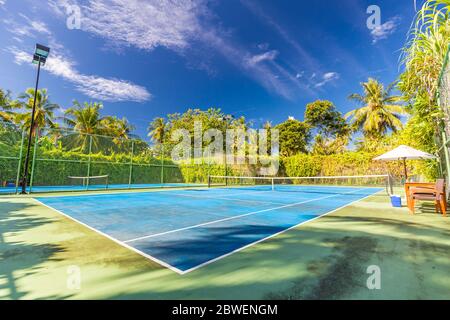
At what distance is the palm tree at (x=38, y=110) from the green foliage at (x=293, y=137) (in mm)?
32854

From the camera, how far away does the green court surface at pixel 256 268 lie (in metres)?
1.96

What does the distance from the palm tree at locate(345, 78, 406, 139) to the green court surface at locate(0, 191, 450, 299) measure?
28.2 metres

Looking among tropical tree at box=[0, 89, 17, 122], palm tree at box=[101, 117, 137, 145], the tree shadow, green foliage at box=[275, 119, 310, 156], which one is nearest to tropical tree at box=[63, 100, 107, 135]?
palm tree at box=[101, 117, 137, 145]

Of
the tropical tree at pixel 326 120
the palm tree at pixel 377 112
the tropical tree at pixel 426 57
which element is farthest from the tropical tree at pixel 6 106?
the palm tree at pixel 377 112

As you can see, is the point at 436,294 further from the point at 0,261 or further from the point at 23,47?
the point at 23,47

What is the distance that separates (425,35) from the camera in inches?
181

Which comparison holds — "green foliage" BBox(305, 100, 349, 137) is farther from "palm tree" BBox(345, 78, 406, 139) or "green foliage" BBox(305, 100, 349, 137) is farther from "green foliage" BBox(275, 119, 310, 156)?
"palm tree" BBox(345, 78, 406, 139)

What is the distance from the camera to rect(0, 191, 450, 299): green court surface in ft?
6.42

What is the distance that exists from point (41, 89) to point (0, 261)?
115 ft

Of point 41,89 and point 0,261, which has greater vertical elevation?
point 41,89

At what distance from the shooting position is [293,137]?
111 ft

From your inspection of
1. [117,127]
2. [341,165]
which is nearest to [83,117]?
[117,127]

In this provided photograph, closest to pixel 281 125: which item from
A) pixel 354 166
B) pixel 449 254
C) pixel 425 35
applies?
pixel 354 166
